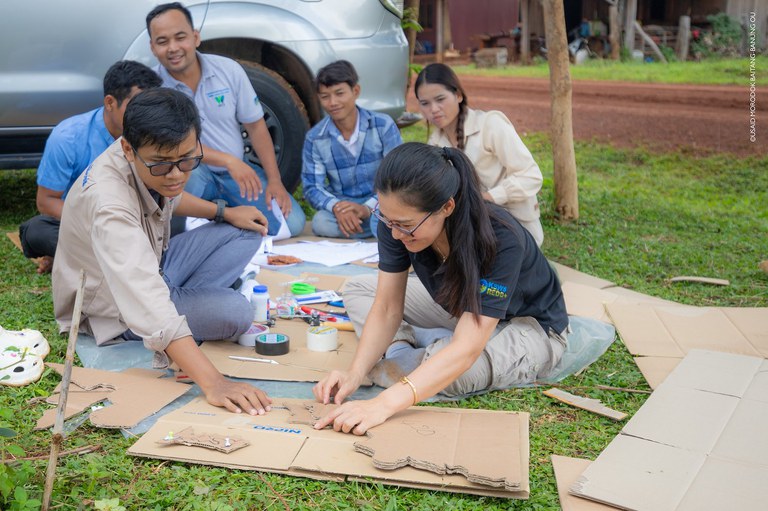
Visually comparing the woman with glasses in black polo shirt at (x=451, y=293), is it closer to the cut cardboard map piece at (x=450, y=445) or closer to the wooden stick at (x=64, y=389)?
the cut cardboard map piece at (x=450, y=445)

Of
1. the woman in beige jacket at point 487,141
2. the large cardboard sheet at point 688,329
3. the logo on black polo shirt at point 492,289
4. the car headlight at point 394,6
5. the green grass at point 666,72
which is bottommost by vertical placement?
the large cardboard sheet at point 688,329

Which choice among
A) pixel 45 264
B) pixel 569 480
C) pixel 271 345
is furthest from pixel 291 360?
pixel 45 264

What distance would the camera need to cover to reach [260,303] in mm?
3488

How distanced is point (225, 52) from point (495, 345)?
3125 mm

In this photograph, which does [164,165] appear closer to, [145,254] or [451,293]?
[145,254]

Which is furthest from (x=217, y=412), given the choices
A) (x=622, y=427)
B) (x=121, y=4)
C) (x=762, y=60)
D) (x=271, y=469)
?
(x=762, y=60)

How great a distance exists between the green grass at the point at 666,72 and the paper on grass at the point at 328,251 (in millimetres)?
7763

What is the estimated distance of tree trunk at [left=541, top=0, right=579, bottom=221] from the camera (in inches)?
201

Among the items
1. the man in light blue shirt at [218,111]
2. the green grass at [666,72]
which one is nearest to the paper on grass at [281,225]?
the man in light blue shirt at [218,111]

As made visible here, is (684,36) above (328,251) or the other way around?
above

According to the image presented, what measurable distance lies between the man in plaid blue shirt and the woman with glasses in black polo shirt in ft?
6.18

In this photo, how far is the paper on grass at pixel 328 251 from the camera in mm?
4441

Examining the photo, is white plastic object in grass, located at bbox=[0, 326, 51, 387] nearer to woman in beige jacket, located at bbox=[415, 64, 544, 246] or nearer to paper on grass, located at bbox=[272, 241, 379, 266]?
paper on grass, located at bbox=[272, 241, 379, 266]

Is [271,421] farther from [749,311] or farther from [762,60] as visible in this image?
[762,60]
